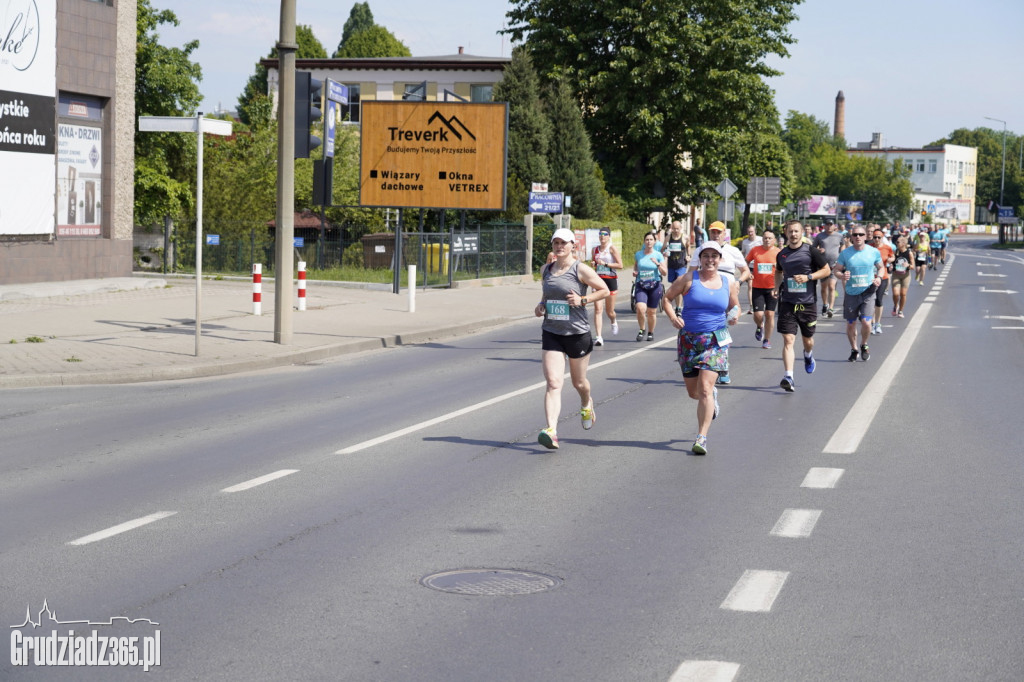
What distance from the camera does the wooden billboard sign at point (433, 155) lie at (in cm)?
3250

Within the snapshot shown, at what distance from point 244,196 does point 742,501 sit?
32.5m

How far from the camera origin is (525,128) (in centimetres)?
4428

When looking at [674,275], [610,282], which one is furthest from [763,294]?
[674,275]

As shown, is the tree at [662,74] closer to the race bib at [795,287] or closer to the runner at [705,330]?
the race bib at [795,287]

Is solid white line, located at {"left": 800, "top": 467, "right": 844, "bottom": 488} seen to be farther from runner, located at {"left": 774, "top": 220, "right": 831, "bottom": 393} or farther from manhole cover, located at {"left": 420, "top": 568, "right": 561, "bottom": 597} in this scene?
runner, located at {"left": 774, "top": 220, "right": 831, "bottom": 393}

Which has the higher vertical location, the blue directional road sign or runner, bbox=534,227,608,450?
the blue directional road sign

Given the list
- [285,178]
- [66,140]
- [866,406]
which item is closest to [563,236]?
[866,406]

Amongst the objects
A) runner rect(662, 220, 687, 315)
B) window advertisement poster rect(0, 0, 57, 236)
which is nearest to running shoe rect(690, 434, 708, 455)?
runner rect(662, 220, 687, 315)

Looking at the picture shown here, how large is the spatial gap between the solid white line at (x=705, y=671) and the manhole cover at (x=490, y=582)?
1185mm

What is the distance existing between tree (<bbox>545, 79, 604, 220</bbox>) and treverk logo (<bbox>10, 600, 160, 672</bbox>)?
41.7 metres

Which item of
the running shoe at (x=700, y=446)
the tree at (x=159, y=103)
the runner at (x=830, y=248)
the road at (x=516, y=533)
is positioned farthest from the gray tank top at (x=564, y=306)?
the tree at (x=159, y=103)

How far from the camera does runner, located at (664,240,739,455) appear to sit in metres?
9.93

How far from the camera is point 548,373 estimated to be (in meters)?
10.2

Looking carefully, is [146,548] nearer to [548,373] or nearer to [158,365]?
[548,373]
